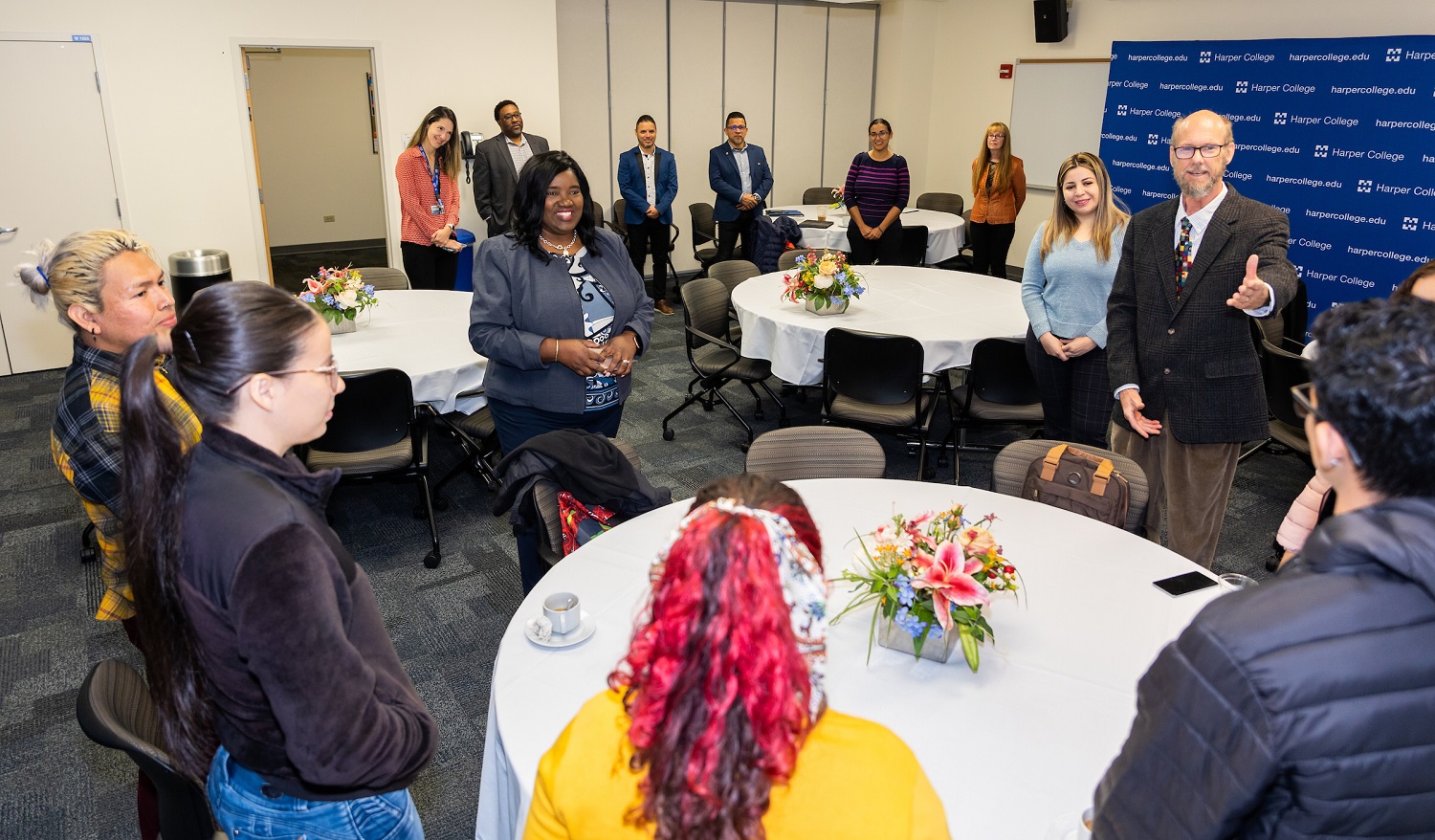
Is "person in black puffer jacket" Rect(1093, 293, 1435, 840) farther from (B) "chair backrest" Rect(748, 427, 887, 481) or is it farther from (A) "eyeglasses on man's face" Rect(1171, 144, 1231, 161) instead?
(B) "chair backrest" Rect(748, 427, 887, 481)

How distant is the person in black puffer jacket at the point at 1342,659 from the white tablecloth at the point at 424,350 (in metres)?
3.48

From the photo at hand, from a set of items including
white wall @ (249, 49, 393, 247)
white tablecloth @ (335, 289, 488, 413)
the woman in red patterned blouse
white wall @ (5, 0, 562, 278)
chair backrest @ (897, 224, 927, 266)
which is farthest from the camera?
white wall @ (249, 49, 393, 247)

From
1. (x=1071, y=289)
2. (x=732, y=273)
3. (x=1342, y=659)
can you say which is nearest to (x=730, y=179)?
(x=732, y=273)

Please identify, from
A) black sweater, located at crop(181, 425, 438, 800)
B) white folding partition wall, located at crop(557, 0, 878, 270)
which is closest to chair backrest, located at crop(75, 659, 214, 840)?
black sweater, located at crop(181, 425, 438, 800)

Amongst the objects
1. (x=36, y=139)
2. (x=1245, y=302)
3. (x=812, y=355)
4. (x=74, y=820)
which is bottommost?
(x=74, y=820)

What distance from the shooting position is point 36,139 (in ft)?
20.4

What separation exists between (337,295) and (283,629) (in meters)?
3.57

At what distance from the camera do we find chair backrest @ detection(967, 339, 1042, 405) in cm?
445

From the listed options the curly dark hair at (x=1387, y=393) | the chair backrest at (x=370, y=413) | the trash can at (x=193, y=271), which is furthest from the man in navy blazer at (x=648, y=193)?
the curly dark hair at (x=1387, y=393)

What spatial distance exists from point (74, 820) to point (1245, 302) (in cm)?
359

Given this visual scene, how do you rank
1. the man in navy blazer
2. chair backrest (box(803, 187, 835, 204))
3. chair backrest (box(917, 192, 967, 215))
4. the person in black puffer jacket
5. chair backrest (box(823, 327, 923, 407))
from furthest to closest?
chair backrest (box(803, 187, 835, 204)) < chair backrest (box(917, 192, 967, 215)) < the man in navy blazer < chair backrest (box(823, 327, 923, 407)) < the person in black puffer jacket

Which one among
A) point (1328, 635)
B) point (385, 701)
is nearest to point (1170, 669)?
point (1328, 635)

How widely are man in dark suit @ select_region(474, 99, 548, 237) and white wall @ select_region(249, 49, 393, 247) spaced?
166 inches

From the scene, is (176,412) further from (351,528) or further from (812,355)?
(812,355)
